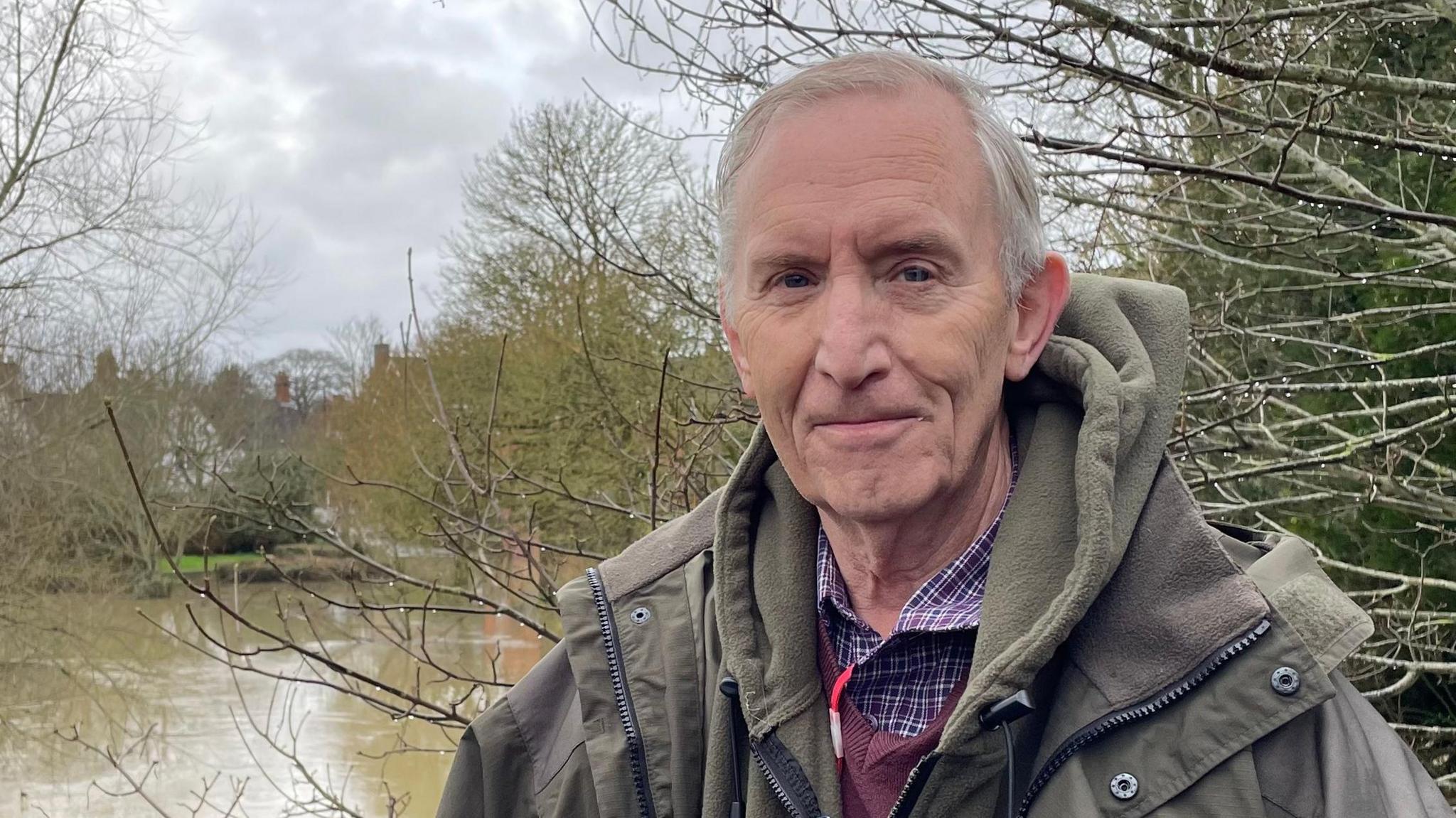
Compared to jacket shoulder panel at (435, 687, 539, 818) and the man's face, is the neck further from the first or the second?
jacket shoulder panel at (435, 687, 539, 818)

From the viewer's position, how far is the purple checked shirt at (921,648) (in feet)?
5.56

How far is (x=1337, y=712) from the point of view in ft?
4.71

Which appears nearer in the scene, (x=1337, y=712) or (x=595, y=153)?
(x=1337, y=712)

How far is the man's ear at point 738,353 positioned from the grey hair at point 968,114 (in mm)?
189

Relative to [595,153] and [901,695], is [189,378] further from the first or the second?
[901,695]

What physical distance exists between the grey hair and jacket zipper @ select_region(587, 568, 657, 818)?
605 millimetres

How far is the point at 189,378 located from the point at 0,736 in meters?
12.4

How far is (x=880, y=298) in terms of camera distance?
1.71m

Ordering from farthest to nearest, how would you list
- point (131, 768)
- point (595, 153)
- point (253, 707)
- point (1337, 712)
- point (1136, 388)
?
point (595, 153), point (253, 707), point (131, 768), point (1136, 388), point (1337, 712)

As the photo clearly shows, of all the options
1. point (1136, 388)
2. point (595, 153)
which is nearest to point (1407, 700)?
point (1136, 388)

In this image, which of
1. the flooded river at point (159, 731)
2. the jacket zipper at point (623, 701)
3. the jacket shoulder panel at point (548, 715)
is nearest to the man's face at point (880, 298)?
the jacket zipper at point (623, 701)

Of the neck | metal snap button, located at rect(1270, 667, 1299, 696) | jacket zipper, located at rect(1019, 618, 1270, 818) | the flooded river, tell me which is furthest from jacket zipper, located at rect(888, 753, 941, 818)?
the flooded river

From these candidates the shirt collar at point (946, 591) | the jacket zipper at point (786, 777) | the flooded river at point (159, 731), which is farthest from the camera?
the flooded river at point (159, 731)

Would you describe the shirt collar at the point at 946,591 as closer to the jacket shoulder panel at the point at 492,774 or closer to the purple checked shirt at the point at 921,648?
the purple checked shirt at the point at 921,648
